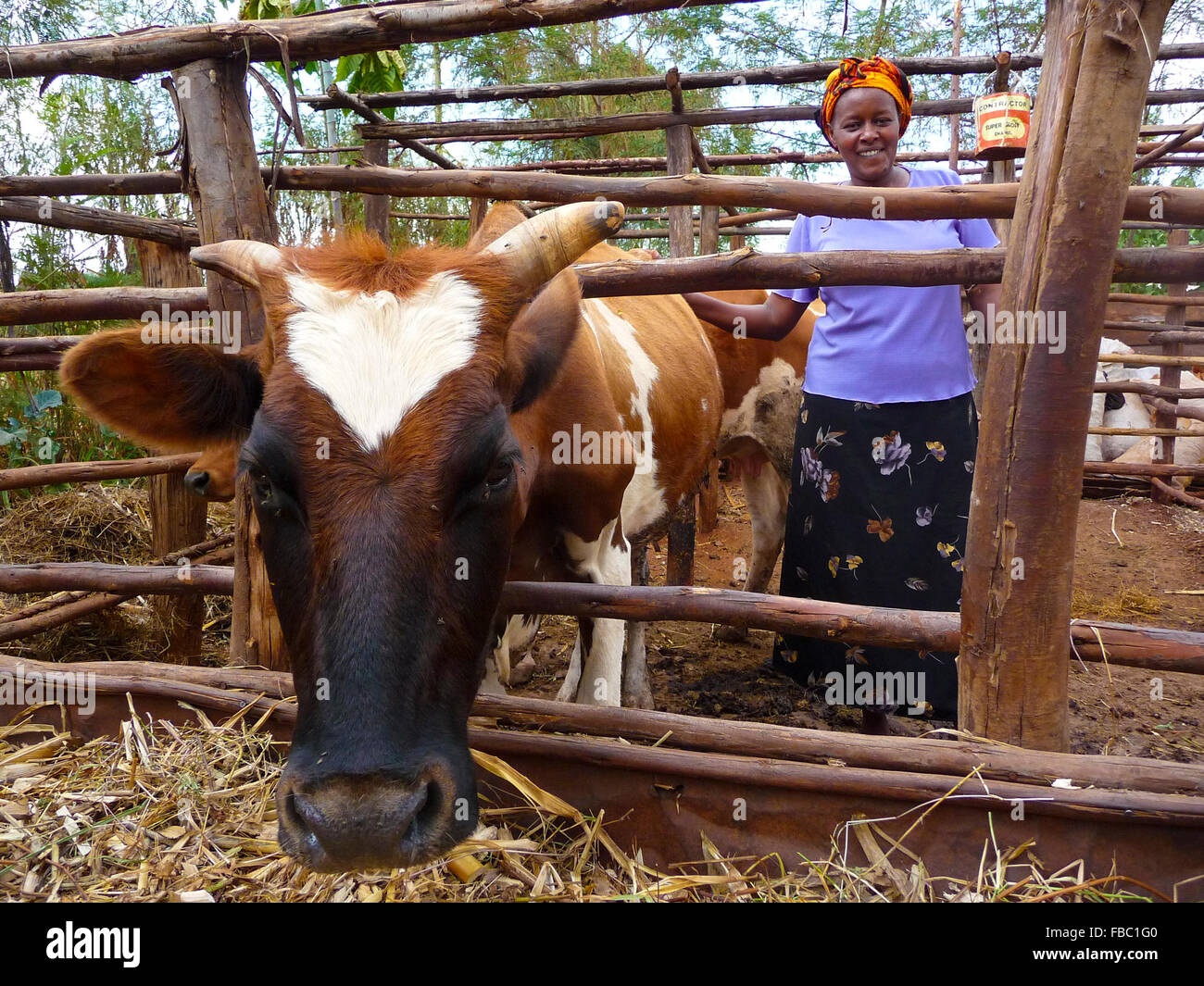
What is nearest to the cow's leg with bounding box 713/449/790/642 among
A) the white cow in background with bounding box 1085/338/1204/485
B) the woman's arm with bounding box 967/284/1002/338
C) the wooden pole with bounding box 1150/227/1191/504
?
the woman's arm with bounding box 967/284/1002/338

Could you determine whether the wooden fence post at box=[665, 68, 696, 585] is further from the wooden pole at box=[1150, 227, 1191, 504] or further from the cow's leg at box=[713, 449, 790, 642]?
the wooden pole at box=[1150, 227, 1191, 504]

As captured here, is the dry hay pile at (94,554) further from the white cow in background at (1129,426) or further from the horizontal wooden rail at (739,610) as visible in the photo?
the white cow in background at (1129,426)

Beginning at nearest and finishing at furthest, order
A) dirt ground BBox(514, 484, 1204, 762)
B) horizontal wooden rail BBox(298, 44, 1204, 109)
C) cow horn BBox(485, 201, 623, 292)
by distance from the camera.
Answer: cow horn BBox(485, 201, 623, 292) < dirt ground BBox(514, 484, 1204, 762) < horizontal wooden rail BBox(298, 44, 1204, 109)

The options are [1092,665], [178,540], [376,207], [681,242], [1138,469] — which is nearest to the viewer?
[1092,665]

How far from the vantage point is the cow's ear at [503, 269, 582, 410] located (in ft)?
7.36

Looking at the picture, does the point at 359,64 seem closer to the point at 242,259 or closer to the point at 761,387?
the point at 761,387

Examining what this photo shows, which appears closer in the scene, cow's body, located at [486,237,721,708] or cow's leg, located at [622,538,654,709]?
cow's body, located at [486,237,721,708]

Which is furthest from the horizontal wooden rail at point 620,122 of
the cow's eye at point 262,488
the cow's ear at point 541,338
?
the cow's eye at point 262,488

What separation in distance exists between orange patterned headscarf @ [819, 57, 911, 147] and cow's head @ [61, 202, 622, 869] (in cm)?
163

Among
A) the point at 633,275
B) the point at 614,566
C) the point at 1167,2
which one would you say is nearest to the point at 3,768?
the point at 614,566

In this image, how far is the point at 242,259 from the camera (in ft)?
7.06

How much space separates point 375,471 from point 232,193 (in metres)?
1.55

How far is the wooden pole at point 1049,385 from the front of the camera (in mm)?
1820

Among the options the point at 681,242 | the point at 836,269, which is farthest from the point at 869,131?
the point at 681,242
